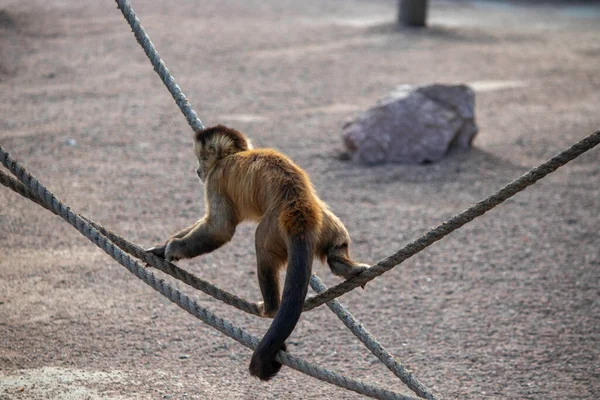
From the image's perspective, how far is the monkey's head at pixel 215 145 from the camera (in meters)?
3.82

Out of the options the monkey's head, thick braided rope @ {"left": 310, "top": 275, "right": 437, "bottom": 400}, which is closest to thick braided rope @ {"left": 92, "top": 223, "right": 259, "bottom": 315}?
thick braided rope @ {"left": 310, "top": 275, "right": 437, "bottom": 400}

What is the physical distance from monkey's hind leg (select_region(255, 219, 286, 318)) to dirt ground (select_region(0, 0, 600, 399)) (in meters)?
1.43

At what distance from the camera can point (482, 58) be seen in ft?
44.2

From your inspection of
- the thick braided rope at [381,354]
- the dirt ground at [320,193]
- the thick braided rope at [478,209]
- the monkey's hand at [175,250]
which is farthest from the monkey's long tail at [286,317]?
the dirt ground at [320,193]

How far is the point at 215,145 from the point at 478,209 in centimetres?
130

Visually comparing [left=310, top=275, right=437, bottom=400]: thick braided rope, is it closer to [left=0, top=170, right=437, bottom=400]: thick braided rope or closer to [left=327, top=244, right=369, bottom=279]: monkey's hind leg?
[left=0, top=170, right=437, bottom=400]: thick braided rope

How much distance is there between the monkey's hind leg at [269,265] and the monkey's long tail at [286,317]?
20 cm

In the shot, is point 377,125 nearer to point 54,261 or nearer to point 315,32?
point 54,261

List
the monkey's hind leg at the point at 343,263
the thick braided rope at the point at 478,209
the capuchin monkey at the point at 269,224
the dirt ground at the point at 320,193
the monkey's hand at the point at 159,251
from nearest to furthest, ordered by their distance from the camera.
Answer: the capuchin monkey at the point at 269,224, the thick braided rope at the point at 478,209, the monkey's hind leg at the point at 343,263, the monkey's hand at the point at 159,251, the dirt ground at the point at 320,193

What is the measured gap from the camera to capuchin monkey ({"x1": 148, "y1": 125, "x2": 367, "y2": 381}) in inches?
118

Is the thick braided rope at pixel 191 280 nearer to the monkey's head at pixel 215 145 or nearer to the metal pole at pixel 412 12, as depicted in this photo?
the monkey's head at pixel 215 145

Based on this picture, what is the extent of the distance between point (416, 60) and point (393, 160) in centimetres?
481

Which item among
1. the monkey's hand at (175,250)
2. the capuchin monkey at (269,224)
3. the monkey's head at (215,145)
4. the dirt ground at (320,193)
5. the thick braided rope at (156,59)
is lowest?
the dirt ground at (320,193)

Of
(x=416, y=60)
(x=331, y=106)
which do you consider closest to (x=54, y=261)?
(x=331, y=106)
